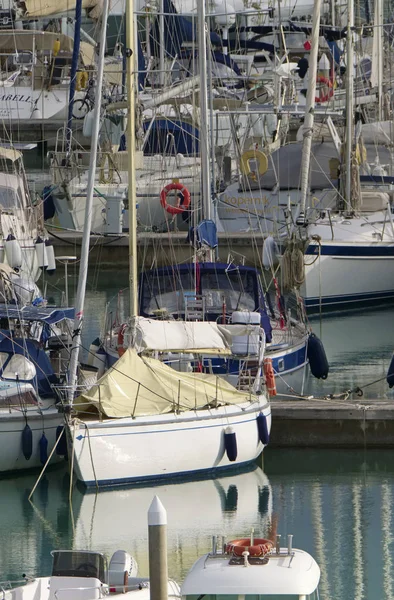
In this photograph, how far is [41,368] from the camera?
70.2 ft

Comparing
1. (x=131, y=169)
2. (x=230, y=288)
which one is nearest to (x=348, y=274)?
(x=230, y=288)

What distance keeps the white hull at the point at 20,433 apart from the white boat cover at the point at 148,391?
1.70ft

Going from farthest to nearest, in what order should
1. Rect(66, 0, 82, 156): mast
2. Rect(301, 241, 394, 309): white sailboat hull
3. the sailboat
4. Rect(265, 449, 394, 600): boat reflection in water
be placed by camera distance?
Rect(66, 0, 82, 156): mast → Rect(301, 241, 394, 309): white sailboat hull → the sailboat → Rect(265, 449, 394, 600): boat reflection in water

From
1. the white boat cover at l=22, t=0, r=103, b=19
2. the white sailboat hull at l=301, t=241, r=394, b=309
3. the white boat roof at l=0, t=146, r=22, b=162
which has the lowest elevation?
the white sailboat hull at l=301, t=241, r=394, b=309

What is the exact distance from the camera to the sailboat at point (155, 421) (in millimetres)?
20031

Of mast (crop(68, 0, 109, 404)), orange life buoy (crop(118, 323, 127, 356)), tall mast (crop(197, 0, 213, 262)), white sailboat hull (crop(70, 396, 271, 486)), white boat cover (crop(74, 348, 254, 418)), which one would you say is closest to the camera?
A: white sailboat hull (crop(70, 396, 271, 486))

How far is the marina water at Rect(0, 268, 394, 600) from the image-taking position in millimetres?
18000

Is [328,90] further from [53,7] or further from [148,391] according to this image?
[148,391]

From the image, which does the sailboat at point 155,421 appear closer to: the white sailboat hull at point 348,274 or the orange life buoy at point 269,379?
the orange life buoy at point 269,379

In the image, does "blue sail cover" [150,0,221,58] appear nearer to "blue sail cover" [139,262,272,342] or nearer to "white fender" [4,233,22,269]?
"white fender" [4,233,22,269]

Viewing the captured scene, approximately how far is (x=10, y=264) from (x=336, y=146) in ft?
33.9

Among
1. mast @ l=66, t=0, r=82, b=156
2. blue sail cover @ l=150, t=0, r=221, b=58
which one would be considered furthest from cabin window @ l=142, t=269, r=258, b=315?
blue sail cover @ l=150, t=0, r=221, b=58

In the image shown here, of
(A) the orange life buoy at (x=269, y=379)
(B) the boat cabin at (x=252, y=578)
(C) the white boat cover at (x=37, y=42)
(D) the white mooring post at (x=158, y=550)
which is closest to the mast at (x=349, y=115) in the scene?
(A) the orange life buoy at (x=269, y=379)

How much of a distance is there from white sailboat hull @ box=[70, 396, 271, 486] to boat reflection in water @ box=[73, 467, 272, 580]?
0.70ft
